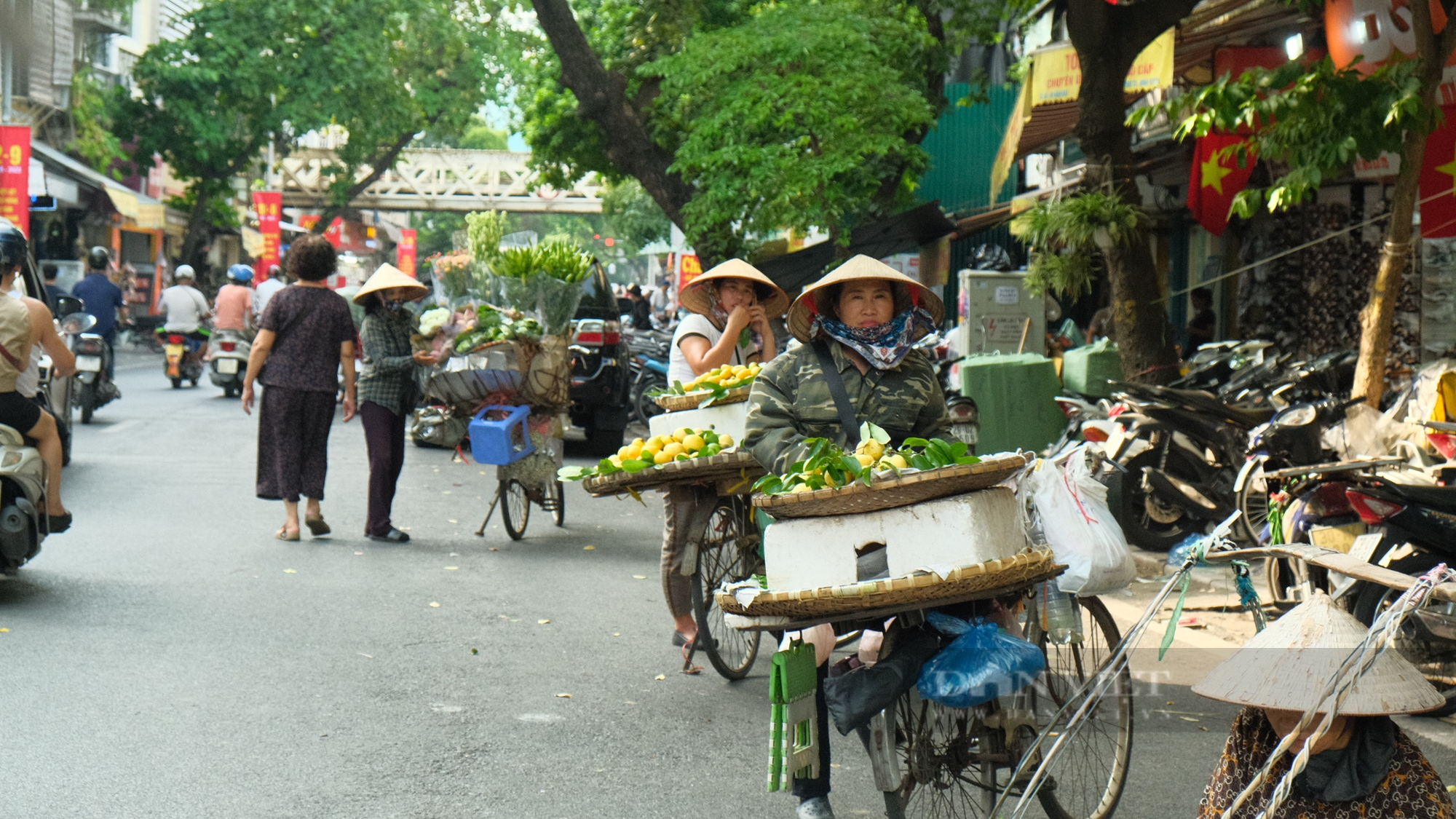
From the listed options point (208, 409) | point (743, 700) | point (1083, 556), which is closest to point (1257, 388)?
point (743, 700)

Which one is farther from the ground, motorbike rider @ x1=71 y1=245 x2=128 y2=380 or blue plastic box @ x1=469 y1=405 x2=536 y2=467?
motorbike rider @ x1=71 y1=245 x2=128 y2=380

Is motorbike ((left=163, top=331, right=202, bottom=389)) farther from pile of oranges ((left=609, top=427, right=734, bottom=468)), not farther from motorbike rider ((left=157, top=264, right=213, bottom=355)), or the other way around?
pile of oranges ((left=609, top=427, right=734, bottom=468))

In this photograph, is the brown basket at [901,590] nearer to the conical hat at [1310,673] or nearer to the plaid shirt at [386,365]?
the conical hat at [1310,673]

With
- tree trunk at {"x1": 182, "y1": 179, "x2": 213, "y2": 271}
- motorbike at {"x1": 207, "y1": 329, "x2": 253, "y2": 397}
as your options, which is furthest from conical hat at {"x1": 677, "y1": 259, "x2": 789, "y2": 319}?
tree trunk at {"x1": 182, "y1": 179, "x2": 213, "y2": 271}

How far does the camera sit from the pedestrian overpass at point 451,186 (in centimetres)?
4603

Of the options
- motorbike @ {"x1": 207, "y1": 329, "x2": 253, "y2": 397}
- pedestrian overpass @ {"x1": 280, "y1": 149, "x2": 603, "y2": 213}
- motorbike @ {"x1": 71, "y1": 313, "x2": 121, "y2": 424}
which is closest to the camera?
motorbike @ {"x1": 71, "y1": 313, "x2": 121, "y2": 424}

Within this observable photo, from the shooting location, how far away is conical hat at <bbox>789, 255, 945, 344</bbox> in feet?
14.1

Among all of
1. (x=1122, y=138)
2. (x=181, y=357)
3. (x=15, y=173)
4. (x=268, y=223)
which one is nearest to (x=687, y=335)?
(x=1122, y=138)

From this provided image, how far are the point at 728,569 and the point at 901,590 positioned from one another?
8.84 feet

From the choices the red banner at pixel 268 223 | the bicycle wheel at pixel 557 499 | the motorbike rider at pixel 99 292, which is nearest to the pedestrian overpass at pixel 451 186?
the red banner at pixel 268 223

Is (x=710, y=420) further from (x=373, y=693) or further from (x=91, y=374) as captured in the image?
(x=91, y=374)

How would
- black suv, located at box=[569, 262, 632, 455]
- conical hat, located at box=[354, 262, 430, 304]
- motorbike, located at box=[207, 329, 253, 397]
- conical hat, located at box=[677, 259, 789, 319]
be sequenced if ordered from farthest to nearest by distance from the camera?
motorbike, located at box=[207, 329, 253, 397]
black suv, located at box=[569, 262, 632, 455]
conical hat, located at box=[354, 262, 430, 304]
conical hat, located at box=[677, 259, 789, 319]

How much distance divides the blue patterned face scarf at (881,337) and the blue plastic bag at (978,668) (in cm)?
87

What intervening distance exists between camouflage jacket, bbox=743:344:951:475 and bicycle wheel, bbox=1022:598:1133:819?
82 centimetres
